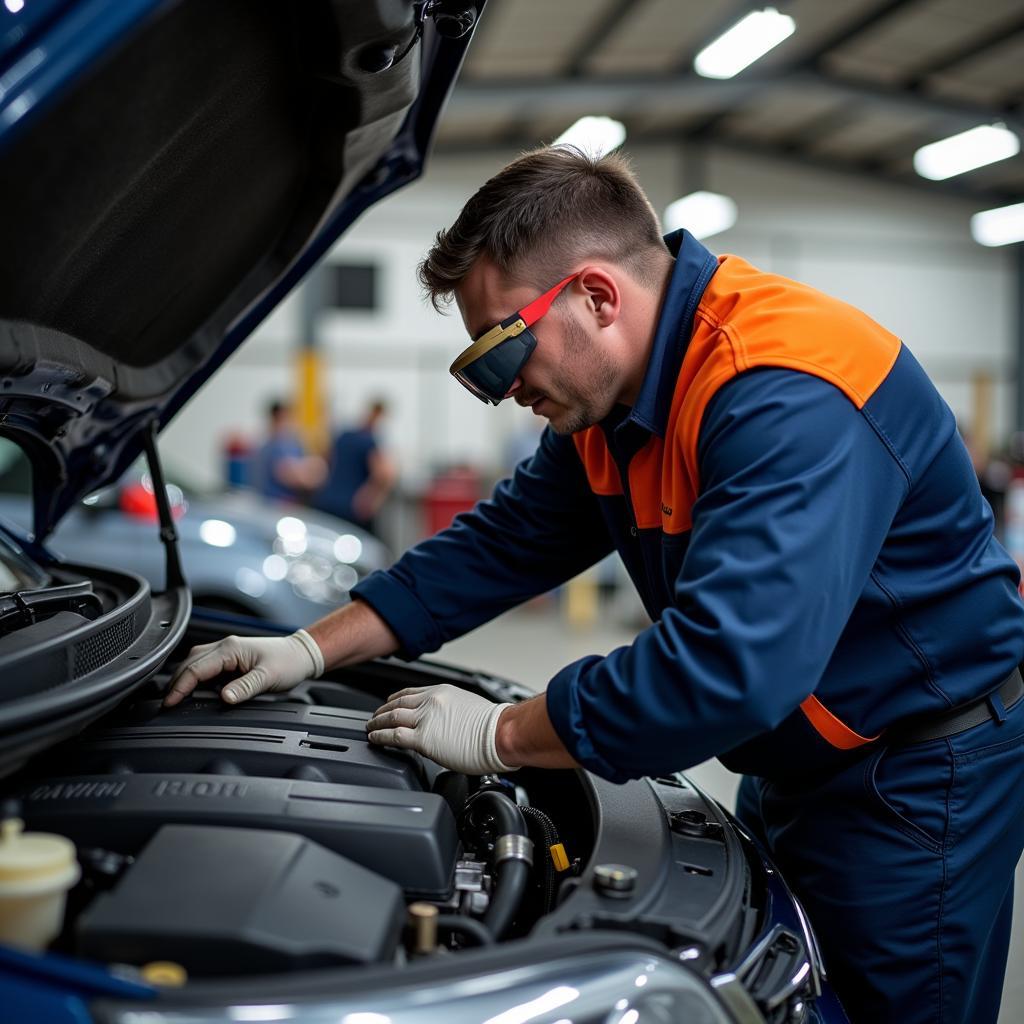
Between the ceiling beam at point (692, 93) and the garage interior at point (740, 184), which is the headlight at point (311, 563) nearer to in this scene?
the garage interior at point (740, 184)

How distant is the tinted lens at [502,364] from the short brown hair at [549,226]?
0.08 metres

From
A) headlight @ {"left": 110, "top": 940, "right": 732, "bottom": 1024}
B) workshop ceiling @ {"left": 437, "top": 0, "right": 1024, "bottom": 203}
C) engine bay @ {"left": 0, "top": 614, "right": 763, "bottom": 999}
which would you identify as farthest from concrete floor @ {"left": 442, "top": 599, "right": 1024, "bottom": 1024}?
workshop ceiling @ {"left": 437, "top": 0, "right": 1024, "bottom": 203}

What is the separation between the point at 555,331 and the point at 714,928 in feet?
2.37

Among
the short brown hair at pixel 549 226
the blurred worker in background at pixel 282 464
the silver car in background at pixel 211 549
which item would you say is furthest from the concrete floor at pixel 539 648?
the short brown hair at pixel 549 226

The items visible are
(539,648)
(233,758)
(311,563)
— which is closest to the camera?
(233,758)

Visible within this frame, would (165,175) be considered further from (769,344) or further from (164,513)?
(769,344)

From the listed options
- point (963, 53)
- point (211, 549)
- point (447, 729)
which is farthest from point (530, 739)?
point (963, 53)

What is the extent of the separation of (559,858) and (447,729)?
20 cm

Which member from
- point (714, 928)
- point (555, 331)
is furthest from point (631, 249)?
point (714, 928)

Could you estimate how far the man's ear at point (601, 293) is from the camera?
1.30m

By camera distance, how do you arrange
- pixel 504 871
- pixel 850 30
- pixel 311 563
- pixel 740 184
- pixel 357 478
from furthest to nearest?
pixel 740 184, pixel 850 30, pixel 357 478, pixel 311 563, pixel 504 871

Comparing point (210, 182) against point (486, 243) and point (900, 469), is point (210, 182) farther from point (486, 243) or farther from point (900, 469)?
point (900, 469)

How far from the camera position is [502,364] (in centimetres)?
130

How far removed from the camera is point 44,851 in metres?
0.85
